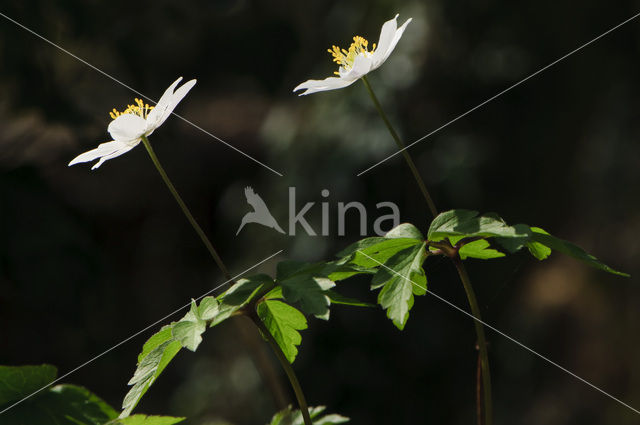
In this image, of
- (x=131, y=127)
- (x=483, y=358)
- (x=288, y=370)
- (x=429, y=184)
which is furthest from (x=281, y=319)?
(x=429, y=184)


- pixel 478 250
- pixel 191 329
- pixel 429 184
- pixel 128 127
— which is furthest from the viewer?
pixel 429 184

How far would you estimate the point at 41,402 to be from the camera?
29.1 inches

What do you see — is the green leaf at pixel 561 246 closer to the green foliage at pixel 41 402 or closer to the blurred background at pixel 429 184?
the green foliage at pixel 41 402

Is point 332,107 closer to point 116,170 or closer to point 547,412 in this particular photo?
point 547,412

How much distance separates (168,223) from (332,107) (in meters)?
1.67

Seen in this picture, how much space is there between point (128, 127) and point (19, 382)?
1.16ft

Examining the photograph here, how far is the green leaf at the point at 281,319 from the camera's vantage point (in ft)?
2.45

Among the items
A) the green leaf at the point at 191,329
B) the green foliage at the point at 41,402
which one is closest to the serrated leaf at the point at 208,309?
the green leaf at the point at 191,329

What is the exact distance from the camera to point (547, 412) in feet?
8.20

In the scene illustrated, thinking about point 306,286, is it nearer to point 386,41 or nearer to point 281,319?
point 281,319

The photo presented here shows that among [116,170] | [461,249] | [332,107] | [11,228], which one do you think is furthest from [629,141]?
[116,170]

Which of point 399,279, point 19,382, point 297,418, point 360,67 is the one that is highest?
point 360,67

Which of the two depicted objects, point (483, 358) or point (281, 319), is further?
point (281, 319)

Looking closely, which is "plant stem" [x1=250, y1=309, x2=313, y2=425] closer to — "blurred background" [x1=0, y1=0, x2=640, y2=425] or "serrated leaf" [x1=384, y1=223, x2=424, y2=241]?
"serrated leaf" [x1=384, y1=223, x2=424, y2=241]
